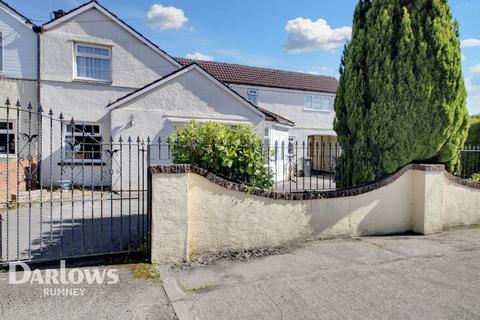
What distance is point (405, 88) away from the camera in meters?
6.25

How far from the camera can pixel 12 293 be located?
352 cm

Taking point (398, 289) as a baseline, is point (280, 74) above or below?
above

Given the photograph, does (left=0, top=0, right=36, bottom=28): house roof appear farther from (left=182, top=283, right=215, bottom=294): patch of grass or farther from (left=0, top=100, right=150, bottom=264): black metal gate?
(left=182, top=283, right=215, bottom=294): patch of grass

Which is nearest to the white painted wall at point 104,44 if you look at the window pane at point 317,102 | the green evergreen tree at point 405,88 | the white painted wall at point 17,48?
the white painted wall at point 17,48

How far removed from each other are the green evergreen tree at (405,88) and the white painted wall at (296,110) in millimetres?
12227

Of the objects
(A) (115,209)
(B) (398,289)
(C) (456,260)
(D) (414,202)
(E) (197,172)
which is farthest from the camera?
(A) (115,209)

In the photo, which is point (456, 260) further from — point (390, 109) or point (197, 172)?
point (197, 172)

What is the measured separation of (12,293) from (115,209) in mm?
5015

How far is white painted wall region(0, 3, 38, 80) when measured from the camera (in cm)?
1135

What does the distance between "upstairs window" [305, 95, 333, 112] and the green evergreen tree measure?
13.6 meters

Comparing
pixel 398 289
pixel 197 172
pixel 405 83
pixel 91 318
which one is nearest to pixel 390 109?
pixel 405 83

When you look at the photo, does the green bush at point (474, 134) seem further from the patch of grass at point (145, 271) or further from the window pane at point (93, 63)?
the window pane at point (93, 63)

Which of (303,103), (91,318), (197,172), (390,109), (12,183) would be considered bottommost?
(91,318)

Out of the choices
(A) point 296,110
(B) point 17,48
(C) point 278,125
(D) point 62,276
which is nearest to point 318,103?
(A) point 296,110
